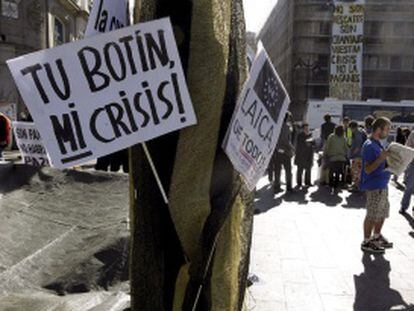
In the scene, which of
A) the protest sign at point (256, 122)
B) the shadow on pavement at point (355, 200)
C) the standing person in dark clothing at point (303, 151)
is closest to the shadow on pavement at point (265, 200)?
the standing person in dark clothing at point (303, 151)

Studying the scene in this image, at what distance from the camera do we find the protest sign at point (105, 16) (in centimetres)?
252

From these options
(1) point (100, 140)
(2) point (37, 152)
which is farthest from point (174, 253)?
(2) point (37, 152)

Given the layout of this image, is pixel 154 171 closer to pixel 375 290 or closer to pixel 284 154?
pixel 375 290

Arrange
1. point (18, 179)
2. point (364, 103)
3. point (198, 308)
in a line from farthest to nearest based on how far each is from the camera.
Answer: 1. point (364, 103)
2. point (18, 179)
3. point (198, 308)

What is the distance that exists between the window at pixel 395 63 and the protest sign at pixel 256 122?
55837 mm

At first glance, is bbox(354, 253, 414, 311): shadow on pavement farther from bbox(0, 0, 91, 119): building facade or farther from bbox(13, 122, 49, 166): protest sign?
bbox(0, 0, 91, 119): building facade

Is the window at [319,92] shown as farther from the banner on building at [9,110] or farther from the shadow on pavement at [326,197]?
the shadow on pavement at [326,197]

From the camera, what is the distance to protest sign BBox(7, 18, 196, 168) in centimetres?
174

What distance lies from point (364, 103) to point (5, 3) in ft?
69.0

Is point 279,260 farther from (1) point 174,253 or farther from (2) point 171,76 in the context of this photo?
(2) point 171,76

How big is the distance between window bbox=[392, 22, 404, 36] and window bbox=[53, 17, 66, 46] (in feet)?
131

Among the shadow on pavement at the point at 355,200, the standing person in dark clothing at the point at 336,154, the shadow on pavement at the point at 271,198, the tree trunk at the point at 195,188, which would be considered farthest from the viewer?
the standing person in dark clothing at the point at 336,154

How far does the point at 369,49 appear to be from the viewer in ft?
175

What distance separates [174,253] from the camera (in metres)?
2.23
